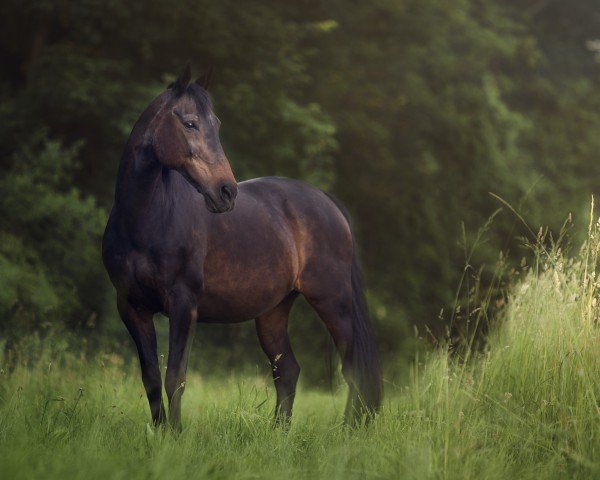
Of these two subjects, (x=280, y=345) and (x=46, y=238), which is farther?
(x=46, y=238)

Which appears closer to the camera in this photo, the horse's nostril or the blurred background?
the horse's nostril

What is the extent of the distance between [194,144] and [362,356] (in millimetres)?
2298

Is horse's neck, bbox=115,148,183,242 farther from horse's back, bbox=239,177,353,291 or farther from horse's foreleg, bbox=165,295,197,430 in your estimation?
horse's back, bbox=239,177,353,291

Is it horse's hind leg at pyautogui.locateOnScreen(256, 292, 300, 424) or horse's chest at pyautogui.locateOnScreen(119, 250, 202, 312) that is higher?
horse's chest at pyautogui.locateOnScreen(119, 250, 202, 312)

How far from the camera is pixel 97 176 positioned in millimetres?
13320

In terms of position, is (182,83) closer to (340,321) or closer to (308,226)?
(308,226)

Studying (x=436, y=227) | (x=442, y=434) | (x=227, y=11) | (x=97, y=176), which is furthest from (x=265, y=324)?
(x=436, y=227)

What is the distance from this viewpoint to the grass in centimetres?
498

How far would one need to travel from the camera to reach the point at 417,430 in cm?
545

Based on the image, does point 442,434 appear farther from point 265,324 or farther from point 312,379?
point 312,379

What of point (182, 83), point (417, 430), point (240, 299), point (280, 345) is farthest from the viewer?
point (280, 345)

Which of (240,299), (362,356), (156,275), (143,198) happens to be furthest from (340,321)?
(143,198)

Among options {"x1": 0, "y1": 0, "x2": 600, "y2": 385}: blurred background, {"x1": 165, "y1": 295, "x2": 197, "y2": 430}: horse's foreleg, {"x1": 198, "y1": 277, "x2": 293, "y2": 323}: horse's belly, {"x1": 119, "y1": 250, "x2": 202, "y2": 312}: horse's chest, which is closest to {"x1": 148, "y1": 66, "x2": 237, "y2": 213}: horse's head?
{"x1": 119, "y1": 250, "x2": 202, "y2": 312}: horse's chest

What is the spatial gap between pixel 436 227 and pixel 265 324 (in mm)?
8908
